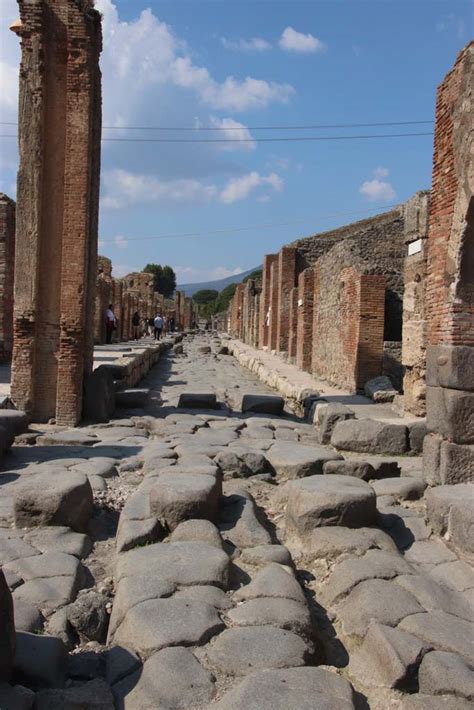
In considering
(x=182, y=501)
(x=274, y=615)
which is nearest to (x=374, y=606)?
(x=274, y=615)

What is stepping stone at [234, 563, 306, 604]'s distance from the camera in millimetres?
3693

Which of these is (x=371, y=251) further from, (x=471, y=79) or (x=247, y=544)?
(x=247, y=544)

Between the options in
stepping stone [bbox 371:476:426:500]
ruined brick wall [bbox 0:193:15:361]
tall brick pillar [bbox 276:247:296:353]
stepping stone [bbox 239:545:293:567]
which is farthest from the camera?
tall brick pillar [bbox 276:247:296:353]

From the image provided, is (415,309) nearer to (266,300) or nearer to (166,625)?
(166,625)

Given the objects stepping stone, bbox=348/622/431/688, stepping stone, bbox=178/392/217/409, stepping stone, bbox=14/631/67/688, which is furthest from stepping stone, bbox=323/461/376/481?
stepping stone, bbox=178/392/217/409

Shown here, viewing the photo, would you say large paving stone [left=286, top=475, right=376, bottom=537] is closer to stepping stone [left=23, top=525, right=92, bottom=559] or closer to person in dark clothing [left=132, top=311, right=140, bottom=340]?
stepping stone [left=23, top=525, right=92, bottom=559]

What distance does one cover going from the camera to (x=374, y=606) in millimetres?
3684

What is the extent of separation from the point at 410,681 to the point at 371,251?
47.0ft

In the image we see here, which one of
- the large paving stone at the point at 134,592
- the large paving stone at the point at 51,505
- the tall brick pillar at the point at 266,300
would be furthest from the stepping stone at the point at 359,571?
the tall brick pillar at the point at 266,300

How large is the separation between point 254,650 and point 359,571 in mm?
1265

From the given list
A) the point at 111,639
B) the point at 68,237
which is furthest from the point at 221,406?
the point at 111,639

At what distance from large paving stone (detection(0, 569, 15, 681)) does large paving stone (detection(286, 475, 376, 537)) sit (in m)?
2.68

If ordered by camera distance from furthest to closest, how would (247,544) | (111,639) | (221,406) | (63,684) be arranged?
(221,406) < (247,544) < (111,639) < (63,684)

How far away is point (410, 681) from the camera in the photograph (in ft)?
10.0
